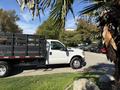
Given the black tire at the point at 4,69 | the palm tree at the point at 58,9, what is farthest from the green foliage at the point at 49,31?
the black tire at the point at 4,69

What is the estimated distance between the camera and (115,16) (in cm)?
715

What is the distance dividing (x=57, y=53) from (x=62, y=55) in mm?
372

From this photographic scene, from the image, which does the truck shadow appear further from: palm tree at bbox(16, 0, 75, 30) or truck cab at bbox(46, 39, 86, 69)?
palm tree at bbox(16, 0, 75, 30)

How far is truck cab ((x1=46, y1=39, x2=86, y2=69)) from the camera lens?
58.4 ft

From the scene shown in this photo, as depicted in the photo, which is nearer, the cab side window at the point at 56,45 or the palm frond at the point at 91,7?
the palm frond at the point at 91,7

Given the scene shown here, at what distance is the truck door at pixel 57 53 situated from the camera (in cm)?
1788

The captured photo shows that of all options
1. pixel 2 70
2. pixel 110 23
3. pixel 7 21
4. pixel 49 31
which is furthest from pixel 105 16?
pixel 7 21

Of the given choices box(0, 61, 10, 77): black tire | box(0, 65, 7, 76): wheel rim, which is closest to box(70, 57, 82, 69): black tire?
box(0, 61, 10, 77): black tire

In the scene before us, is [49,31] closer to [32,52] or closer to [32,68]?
[32,68]

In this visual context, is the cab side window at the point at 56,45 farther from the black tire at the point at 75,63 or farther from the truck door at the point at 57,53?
the black tire at the point at 75,63

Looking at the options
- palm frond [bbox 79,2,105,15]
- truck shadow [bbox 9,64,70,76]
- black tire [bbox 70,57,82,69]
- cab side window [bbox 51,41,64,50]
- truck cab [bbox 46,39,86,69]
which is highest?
palm frond [bbox 79,2,105,15]

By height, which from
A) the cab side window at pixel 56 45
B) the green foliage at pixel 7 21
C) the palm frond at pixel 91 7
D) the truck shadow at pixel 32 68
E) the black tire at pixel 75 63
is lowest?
the truck shadow at pixel 32 68

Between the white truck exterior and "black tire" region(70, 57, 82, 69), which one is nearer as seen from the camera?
the white truck exterior

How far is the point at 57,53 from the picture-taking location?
18016mm
